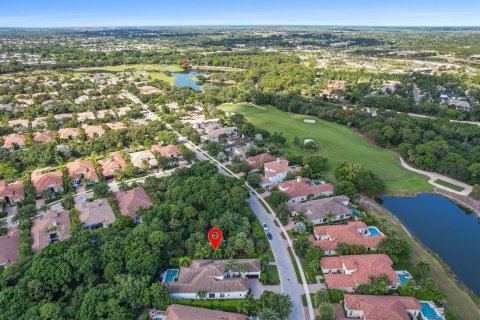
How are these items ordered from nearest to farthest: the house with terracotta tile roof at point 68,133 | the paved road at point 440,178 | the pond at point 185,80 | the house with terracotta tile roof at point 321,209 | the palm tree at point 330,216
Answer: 1. the palm tree at point 330,216
2. the house with terracotta tile roof at point 321,209
3. the paved road at point 440,178
4. the house with terracotta tile roof at point 68,133
5. the pond at point 185,80

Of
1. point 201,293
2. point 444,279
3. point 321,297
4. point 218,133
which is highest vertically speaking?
point 218,133

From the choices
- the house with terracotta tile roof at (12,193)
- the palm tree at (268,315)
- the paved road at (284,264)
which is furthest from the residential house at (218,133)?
the palm tree at (268,315)

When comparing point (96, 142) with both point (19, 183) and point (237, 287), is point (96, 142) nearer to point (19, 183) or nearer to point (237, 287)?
point (19, 183)

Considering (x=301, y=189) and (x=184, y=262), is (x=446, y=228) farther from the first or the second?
(x=184, y=262)

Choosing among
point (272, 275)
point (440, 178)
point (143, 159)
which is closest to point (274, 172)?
point (272, 275)

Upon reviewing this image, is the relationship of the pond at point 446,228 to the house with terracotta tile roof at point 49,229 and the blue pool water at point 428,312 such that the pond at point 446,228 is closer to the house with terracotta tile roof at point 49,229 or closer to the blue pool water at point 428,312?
the blue pool water at point 428,312
